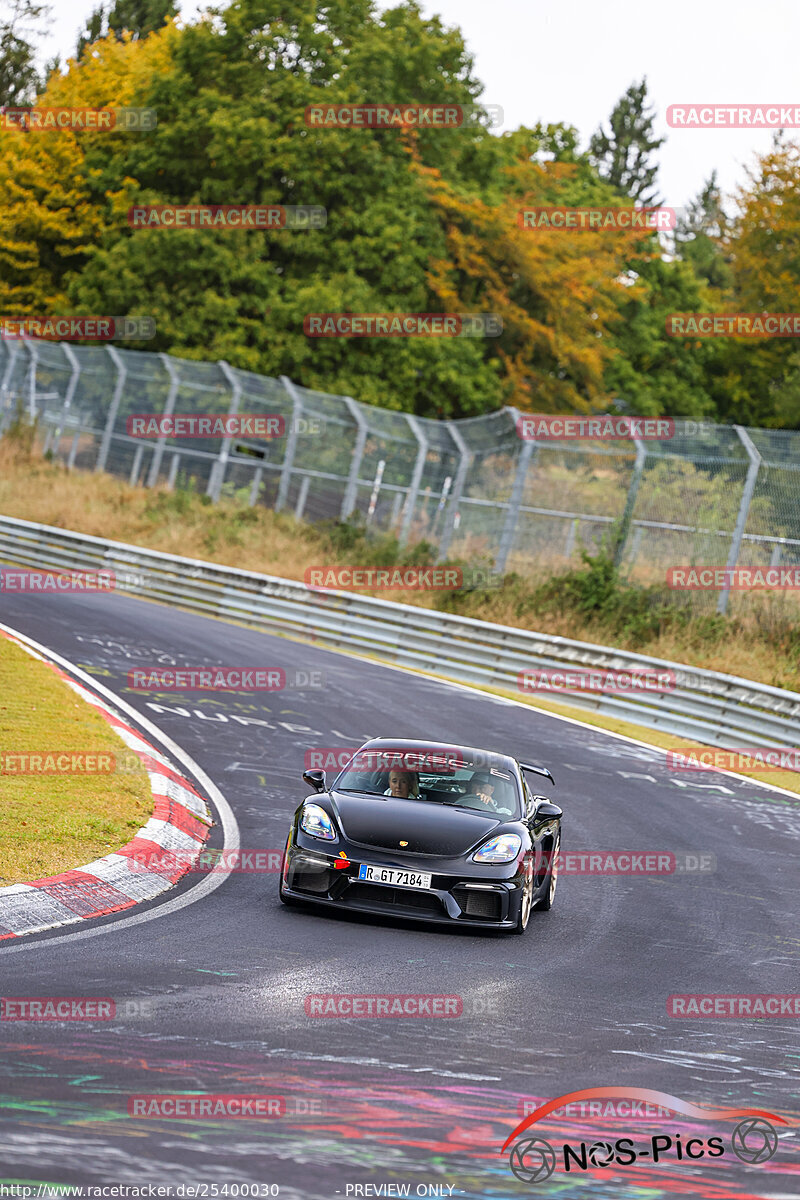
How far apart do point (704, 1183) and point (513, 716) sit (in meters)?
14.9

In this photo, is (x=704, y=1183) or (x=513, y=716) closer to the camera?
(x=704, y=1183)

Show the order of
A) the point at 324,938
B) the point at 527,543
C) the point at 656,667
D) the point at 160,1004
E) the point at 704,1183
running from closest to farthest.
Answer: the point at 704,1183
the point at 160,1004
the point at 324,938
the point at 656,667
the point at 527,543

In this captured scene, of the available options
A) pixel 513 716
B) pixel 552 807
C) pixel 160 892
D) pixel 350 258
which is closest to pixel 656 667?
pixel 513 716

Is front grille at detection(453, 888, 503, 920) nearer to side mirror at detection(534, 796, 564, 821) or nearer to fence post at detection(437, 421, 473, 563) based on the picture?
side mirror at detection(534, 796, 564, 821)

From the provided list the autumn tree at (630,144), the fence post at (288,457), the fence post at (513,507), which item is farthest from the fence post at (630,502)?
the autumn tree at (630,144)

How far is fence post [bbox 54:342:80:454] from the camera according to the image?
37.4 metres

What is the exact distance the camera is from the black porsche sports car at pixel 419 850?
359 inches

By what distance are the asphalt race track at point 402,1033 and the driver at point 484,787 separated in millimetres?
936

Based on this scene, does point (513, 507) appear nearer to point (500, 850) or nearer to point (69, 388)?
point (69, 388)

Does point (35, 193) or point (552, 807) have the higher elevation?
point (35, 193)

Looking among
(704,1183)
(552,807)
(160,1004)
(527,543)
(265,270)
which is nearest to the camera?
(704,1183)

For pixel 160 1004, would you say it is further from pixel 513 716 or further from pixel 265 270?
pixel 265 270

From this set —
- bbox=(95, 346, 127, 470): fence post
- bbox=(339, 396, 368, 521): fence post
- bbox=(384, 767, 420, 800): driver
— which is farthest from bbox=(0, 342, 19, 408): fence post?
bbox=(384, 767, 420, 800): driver

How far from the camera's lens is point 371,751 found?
422 inches
